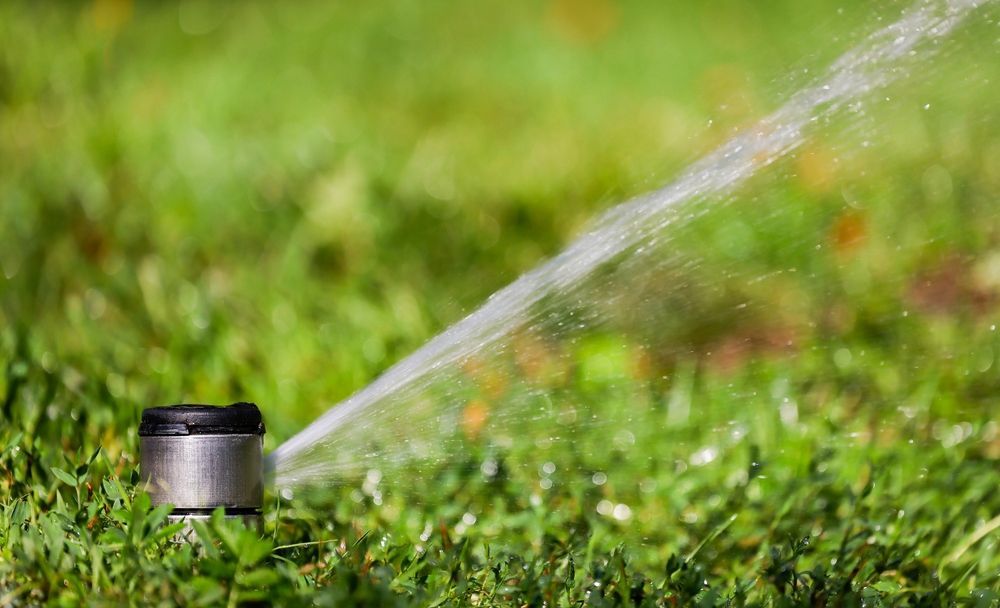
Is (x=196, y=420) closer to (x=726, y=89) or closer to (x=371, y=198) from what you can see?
(x=371, y=198)

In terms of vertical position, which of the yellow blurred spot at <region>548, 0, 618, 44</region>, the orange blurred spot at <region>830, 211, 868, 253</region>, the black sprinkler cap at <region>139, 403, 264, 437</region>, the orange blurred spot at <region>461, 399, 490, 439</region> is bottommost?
the orange blurred spot at <region>461, 399, 490, 439</region>

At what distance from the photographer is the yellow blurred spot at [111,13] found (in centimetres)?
586

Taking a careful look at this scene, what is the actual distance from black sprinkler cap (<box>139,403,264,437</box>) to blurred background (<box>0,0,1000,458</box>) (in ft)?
2.23

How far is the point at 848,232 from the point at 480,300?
1.10 meters

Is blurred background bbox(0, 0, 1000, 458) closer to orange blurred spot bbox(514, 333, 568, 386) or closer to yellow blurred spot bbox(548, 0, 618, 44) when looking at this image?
orange blurred spot bbox(514, 333, 568, 386)

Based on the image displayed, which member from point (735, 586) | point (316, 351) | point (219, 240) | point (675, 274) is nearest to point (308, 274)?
point (219, 240)

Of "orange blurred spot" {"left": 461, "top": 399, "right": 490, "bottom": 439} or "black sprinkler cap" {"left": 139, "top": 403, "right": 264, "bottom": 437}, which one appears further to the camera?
"orange blurred spot" {"left": 461, "top": 399, "right": 490, "bottom": 439}

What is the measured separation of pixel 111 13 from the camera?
242 inches

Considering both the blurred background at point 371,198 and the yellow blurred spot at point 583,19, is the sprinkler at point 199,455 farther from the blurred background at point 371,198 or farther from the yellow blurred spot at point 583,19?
the yellow blurred spot at point 583,19

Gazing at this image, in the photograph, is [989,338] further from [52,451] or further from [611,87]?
[611,87]

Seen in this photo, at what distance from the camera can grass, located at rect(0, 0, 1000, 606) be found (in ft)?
6.81

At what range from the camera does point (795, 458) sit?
8.49 ft

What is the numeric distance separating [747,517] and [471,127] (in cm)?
285

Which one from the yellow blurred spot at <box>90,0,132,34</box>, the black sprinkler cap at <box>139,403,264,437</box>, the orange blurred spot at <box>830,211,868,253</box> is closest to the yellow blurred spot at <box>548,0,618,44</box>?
the yellow blurred spot at <box>90,0,132,34</box>
